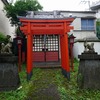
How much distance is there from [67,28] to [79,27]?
1195 centimetres

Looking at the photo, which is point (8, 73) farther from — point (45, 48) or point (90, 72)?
point (45, 48)

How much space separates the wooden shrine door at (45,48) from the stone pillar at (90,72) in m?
10.5

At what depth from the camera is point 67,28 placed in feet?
42.6

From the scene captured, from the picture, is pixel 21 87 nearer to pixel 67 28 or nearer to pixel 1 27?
pixel 67 28

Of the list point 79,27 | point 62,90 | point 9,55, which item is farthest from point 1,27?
point 62,90

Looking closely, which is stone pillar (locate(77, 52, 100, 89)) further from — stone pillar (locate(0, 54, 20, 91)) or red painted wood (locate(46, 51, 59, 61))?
red painted wood (locate(46, 51, 59, 61))

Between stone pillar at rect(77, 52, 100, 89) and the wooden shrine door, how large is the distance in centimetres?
1049

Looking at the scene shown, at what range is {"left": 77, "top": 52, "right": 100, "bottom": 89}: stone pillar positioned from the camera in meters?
10.6

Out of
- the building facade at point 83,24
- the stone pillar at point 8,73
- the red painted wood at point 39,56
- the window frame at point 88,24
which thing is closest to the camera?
the stone pillar at point 8,73

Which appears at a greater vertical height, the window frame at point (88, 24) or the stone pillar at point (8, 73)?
the window frame at point (88, 24)

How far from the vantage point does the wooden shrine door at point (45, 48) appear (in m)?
21.0

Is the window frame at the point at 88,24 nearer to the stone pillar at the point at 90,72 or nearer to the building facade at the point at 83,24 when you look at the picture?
the building facade at the point at 83,24

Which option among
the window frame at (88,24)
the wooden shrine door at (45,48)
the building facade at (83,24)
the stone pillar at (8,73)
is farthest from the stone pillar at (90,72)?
the window frame at (88,24)

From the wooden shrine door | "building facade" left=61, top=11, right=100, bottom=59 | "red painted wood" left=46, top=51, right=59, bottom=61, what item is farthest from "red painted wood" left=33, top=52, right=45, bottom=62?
"building facade" left=61, top=11, right=100, bottom=59
